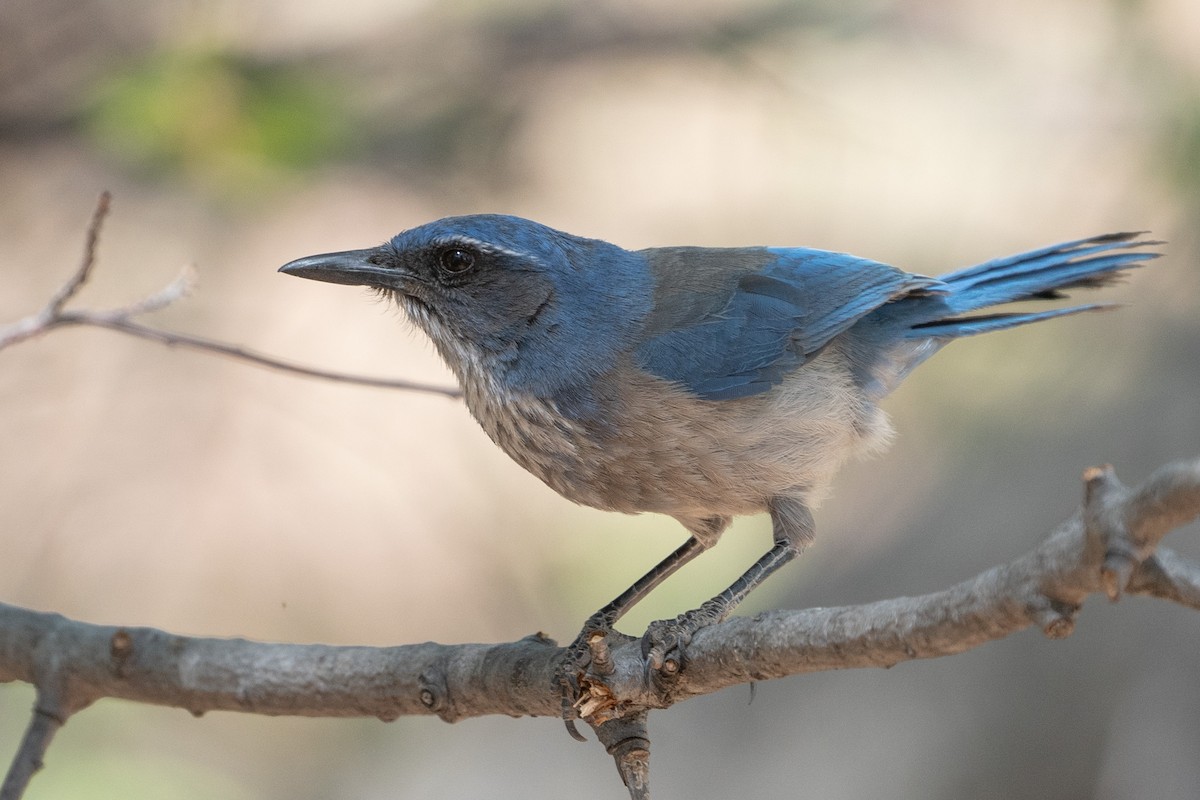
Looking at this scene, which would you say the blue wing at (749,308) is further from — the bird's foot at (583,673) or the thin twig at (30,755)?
the thin twig at (30,755)

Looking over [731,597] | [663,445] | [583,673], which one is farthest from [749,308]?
[583,673]

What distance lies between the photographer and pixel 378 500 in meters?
7.43

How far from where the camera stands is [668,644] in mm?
2979

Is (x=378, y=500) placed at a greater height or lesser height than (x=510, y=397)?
greater

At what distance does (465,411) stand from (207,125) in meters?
2.34

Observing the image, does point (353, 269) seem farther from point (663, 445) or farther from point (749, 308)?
point (749, 308)

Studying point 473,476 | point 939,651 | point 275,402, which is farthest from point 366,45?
point 939,651

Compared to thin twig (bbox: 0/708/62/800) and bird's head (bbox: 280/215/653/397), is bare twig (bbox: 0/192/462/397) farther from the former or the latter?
thin twig (bbox: 0/708/62/800)

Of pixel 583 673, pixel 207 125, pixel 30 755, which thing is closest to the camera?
pixel 30 755

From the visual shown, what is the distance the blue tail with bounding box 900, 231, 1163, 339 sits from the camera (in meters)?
4.08

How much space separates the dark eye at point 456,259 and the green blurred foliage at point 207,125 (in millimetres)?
2411

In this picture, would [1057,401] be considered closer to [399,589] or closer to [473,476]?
[473,476]

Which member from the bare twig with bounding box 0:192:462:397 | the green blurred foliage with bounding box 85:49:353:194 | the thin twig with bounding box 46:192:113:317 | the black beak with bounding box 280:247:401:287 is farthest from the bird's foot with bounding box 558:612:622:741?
the green blurred foliage with bounding box 85:49:353:194

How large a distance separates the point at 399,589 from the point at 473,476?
0.80 meters
